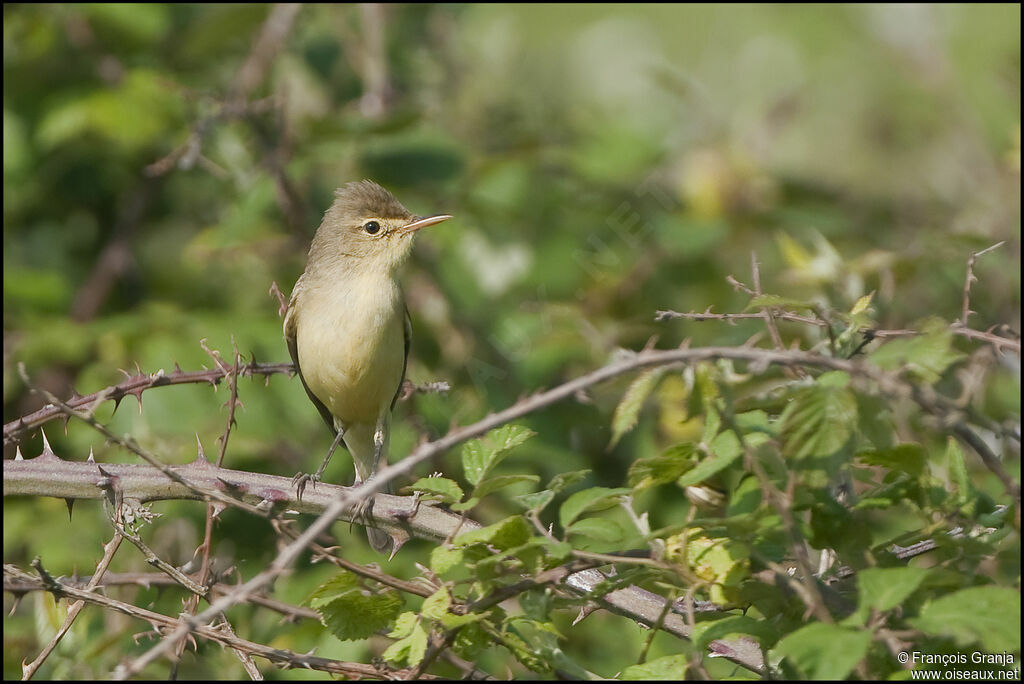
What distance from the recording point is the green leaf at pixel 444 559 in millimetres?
2215

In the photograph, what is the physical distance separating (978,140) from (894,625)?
558cm

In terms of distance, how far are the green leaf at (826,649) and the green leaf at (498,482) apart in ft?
1.77

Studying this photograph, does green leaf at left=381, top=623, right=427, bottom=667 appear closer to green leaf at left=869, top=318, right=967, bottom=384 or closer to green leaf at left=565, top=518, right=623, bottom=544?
green leaf at left=565, top=518, right=623, bottom=544

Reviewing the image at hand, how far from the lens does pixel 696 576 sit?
7.09ft

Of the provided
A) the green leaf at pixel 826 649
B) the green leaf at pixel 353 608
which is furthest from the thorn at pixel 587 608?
the green leaf at pixel 826 649

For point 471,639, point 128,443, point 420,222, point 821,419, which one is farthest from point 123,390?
point 420,222

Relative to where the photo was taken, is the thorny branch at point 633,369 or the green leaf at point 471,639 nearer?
the thorny branch at point 633,369

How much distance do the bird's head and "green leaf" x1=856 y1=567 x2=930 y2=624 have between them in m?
3.21

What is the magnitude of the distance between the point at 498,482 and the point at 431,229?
372 centimetres

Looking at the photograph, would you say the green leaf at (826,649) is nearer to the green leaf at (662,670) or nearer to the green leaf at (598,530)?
the green leaf at (662,670)

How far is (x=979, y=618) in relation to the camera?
175cm

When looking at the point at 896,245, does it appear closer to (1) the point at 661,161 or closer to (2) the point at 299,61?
(1) the point at 661,161

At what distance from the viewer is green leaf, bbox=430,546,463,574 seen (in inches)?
87.2

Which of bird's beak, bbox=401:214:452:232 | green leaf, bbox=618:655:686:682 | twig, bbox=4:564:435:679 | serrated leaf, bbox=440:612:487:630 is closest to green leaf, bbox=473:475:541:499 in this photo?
serrated leaf, bbox=440:612:487:630
